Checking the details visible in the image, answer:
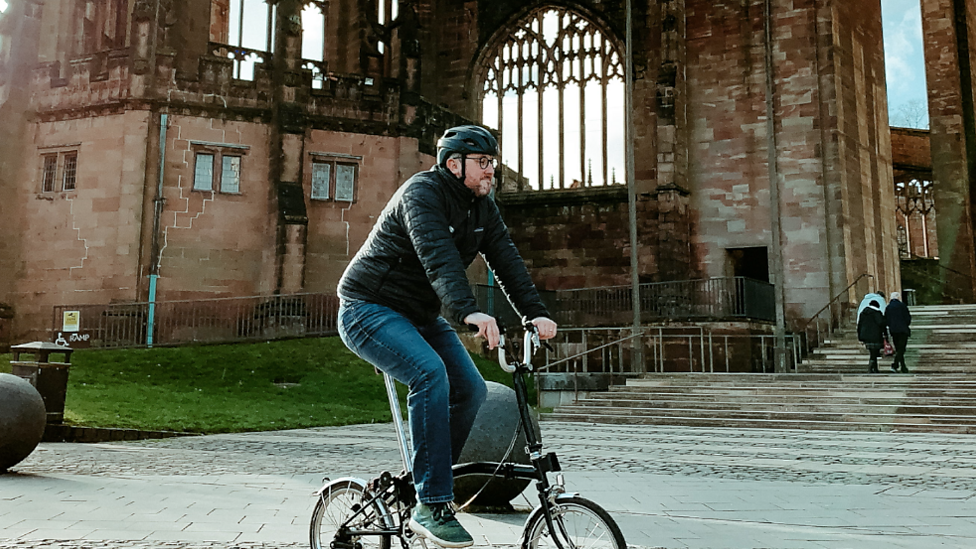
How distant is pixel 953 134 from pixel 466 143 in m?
32.9

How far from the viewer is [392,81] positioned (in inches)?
1013

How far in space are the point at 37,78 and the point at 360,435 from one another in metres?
19.0

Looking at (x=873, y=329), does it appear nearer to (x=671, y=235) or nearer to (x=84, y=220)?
(x=671, y=235)

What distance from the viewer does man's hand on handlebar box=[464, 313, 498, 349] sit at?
3.10m

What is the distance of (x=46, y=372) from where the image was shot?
9.80 meters

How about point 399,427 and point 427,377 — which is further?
point 399,427

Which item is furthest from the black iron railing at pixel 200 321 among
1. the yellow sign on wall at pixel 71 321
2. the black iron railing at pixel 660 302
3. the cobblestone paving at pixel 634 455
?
the cobblestone paving at pixel 634 455

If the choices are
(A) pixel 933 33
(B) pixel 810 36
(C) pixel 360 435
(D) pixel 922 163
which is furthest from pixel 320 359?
(D) pixel 922 163

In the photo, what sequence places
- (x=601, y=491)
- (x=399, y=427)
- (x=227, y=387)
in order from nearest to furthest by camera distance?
(x=399, y=427), (x=601, y=491), (x=227, y=387)

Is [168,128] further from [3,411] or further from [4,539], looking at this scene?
[4,539]

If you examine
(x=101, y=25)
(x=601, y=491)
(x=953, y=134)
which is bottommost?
(x=601, y=491)

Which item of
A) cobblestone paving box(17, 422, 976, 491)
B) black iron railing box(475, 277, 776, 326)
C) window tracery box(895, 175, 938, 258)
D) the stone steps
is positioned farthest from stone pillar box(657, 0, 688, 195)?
window tracery box(895, 175, 938, 258)

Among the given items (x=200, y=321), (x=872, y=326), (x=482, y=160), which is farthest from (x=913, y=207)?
(x=482, y=160)

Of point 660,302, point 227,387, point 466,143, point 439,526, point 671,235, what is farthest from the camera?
point 671,235
